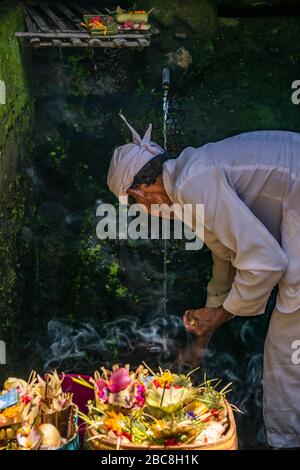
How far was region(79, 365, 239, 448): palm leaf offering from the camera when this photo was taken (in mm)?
3223

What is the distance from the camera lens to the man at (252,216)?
3.85 meters

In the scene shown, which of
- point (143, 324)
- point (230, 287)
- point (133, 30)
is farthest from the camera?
point (143, 324)

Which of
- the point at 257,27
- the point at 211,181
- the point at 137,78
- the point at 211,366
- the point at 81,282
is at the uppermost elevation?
the point at 257,27

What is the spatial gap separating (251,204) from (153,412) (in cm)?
126

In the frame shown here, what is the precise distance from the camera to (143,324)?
18.9 feet

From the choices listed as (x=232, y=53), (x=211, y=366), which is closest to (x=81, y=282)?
(x=211, y=366)

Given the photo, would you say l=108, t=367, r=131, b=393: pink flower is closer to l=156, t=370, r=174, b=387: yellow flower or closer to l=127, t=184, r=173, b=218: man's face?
l=156, t=370, r=174, b=387: yellow flower

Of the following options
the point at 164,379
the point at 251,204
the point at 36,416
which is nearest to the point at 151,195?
the point at 251,204

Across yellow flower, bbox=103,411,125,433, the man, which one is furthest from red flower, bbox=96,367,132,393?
the man

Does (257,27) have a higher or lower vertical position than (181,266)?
higher

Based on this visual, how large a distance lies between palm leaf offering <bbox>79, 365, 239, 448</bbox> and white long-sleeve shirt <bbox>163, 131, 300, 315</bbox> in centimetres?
67

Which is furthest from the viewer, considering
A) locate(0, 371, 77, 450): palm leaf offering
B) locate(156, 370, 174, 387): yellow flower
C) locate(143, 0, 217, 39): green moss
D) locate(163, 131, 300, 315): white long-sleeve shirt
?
locate(143, 0, 217, 39): green moss

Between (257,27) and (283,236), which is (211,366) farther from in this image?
(257,27)

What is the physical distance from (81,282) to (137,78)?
1.55 meters
